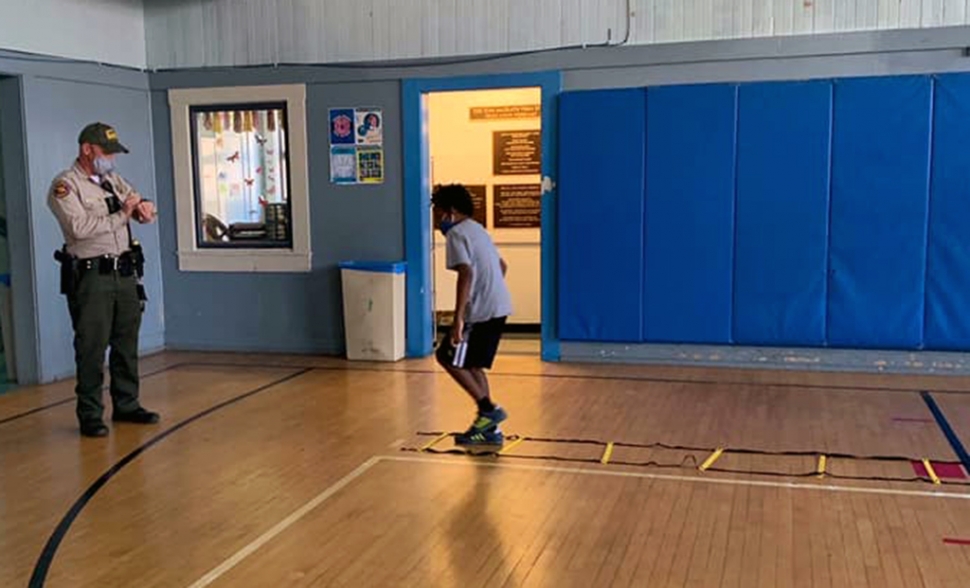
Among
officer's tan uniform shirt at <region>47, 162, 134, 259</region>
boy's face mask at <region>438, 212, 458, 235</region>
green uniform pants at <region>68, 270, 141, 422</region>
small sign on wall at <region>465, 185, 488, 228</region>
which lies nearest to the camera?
boy's face mask at <region>438, 212, 458, 235</region>

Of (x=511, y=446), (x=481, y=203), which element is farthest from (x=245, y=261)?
(x=511, y=446)

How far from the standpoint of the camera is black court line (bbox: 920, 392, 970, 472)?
5063 millimetres

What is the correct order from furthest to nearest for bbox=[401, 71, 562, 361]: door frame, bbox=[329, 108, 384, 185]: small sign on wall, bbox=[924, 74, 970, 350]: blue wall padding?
bbox=[329, 108, 384, 185]: small sign on wall
bbox=[401, 71, 562, 361]: door frame
bbox=[924, 74, 970, 350]: blue wall padding

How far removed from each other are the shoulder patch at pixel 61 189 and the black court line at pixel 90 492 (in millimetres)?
1581

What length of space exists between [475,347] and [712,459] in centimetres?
147

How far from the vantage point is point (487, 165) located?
1016cm

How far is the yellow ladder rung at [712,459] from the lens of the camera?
4.96 meters

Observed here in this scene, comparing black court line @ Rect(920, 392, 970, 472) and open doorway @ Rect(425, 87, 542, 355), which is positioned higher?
open doorway @ Rect(425, 87, 542, 355)

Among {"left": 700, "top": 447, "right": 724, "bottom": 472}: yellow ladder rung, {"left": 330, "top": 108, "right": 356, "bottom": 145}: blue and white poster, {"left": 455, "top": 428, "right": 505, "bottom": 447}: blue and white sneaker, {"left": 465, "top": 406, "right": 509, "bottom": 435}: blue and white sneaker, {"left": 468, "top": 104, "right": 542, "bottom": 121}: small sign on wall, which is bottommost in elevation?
{"left": 700, "top": 447, "right": 724, "bottom": 472}: yellow ladder rung

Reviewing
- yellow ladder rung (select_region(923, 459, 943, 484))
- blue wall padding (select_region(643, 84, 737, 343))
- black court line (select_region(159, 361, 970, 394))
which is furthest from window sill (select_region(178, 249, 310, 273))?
yellow ladder rung (select_region(923, 459, 943, 484))

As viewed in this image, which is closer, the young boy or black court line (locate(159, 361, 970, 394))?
the young boy

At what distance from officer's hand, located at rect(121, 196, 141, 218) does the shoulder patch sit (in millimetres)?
345

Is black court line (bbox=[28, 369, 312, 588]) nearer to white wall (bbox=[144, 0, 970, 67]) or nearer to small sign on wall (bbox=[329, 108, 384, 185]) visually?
small sign on wall (bbox=[329, 108, 384, 185])

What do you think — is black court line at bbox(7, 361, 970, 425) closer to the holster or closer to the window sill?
the window sill
